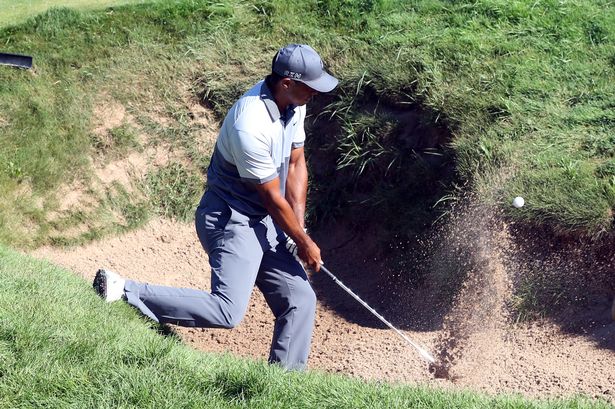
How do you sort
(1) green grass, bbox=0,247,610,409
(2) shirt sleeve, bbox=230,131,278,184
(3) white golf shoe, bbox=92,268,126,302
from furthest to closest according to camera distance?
(3) white golf shoe, bbox=92,268,126,302, (2) shirt sleeve, bbox=230,131,278,184, (1) green grass, bbox=0,247,610,409

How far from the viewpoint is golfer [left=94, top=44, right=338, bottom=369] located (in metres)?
6.03

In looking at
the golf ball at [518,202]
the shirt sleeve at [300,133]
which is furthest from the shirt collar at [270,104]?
the golf ball at [518,202]

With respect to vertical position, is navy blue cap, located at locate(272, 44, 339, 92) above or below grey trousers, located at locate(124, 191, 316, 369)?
above

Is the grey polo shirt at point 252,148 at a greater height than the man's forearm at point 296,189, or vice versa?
the grey polo shirt at point 252,148

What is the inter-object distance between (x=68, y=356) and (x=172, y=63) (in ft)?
18.2

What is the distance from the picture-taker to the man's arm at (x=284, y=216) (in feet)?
19.9

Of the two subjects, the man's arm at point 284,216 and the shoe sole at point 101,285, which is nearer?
the man's arm at point 284,216

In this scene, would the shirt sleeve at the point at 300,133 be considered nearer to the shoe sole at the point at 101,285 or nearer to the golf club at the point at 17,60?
the shoe sole at the point at 101,285

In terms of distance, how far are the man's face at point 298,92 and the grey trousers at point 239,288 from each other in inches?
31.6

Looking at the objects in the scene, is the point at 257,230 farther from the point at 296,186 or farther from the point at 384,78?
the point at 384,78

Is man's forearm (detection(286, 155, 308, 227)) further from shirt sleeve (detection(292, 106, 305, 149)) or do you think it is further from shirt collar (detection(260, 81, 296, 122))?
shirt collar (detection(260, 81, 296, 122))

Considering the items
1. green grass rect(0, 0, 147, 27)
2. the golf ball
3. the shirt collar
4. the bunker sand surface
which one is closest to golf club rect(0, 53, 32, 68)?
green grass rect(0, 0, 147, 27)

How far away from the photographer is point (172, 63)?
1028cm

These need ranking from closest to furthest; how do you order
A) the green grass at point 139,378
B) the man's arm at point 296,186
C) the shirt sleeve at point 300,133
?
the green grass at point 139,378, the shirt sleeve at point 300,133, the man's arm at point 296,186
